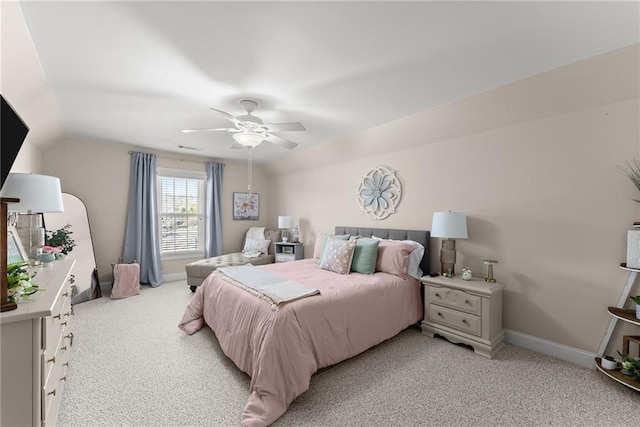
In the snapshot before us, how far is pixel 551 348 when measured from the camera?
8.11 ft

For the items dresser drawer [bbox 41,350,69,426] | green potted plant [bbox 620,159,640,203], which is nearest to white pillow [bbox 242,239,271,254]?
dresser drawer [bbox 41,350,69,426]

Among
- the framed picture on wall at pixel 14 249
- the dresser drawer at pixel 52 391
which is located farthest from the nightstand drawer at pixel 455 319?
the framed picture on wall at pixel 14 249

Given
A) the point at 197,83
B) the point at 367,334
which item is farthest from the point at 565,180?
the point at 197,83

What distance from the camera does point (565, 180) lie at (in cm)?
242

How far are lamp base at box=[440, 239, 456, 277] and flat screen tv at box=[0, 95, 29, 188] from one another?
3576mm

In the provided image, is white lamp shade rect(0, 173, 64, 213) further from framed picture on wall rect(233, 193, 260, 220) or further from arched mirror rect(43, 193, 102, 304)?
framed picture on wall rect(233, 193, 260, 220)

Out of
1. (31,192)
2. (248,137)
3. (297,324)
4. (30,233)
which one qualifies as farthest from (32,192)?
(297,324)

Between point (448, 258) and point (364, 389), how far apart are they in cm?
167

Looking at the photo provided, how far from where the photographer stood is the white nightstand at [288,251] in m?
5.07

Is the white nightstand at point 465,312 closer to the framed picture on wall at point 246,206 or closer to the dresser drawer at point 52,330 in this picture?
the dresser drawer at point 52,330

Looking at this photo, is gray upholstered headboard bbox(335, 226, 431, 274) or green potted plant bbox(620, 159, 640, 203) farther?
gray upholstered headboard bbox(335, 226, 431, 274)

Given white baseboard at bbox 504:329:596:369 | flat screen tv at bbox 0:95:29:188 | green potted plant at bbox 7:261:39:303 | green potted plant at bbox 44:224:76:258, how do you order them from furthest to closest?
green potted plant at bbox 44:224:76:258 < white baseboard at bbox 504:329:596:369 < flat screen tv at bbox 0:95:29:188 < green potted plant at bbox 7:261:39:303

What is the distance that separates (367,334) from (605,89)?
283 cm

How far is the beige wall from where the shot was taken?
85.4 inches
